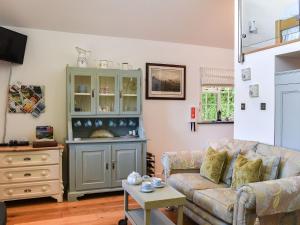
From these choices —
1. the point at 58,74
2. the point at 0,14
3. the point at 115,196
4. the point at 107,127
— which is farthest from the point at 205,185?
the point at 0,14

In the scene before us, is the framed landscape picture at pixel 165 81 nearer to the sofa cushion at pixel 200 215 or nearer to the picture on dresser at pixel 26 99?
the picture on dresser at pixel 26 99

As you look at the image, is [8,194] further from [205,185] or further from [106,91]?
[205,185]

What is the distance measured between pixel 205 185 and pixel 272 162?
0.71 m

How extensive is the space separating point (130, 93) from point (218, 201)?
2272 millimetres

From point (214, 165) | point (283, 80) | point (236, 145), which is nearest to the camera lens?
point (283, 80)

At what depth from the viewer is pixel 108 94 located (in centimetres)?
411

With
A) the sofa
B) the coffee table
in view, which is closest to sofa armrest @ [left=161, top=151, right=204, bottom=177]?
the sofa

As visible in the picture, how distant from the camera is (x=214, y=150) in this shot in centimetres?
330

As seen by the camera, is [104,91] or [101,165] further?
[104,91]

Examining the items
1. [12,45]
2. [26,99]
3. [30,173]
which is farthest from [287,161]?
[12,45]

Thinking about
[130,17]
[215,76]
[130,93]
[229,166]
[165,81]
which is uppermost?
[130,17]

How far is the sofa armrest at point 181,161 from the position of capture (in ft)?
11.2

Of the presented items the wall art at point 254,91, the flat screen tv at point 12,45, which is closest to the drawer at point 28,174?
the flat screen tv at point 12,45

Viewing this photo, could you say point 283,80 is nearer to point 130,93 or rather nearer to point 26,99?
point 130,93
